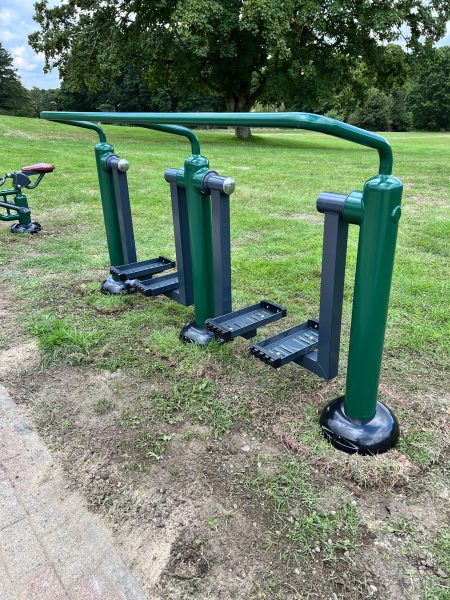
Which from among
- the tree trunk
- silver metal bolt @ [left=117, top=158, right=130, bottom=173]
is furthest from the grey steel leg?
the tree trunk

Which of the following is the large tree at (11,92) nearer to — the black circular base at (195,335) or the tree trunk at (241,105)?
the tree trunk at (241,105)

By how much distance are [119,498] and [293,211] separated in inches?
188

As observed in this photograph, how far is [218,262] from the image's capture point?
7.73ft

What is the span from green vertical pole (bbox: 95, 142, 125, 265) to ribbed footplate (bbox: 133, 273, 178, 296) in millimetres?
488

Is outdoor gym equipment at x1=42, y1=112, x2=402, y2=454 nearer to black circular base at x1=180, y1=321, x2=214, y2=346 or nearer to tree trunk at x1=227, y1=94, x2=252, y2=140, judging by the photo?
black circular base at x1=180, y1=321, x2=214, y2=346

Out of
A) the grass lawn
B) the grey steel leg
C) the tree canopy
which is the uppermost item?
the tree canopy

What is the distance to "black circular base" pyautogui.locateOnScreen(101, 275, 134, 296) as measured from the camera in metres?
3.33

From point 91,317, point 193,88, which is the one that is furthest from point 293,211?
point 193,88

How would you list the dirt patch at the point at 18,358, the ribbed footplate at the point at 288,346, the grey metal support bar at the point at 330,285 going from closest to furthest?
the grey metal support bar at the point at 330,285, the ribbed footplate at the point at 288,346, the dirt patch at the point at 18,358

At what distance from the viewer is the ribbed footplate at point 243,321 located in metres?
2.29

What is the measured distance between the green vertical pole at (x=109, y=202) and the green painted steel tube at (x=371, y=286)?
6.49 ft

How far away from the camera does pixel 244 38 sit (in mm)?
16047

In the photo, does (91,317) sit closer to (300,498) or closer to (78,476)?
(78,476)

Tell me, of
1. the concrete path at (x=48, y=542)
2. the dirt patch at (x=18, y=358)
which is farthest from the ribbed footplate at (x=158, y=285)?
the concrete path at (x=48, y=542)
